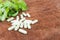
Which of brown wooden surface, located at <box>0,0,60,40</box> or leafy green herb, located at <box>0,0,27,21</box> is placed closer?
brown wooden surface, located at <box>0,0,60,40</box>

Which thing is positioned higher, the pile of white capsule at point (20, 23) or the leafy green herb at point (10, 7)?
the leafy green herb at point (10, 7)

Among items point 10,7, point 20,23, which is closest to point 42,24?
point 20,23

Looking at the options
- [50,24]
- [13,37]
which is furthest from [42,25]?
[13,37]

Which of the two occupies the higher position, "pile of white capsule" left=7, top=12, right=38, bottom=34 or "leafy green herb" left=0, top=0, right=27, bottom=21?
"leafy green herb" left=0, top=0, right=27, bottom=21

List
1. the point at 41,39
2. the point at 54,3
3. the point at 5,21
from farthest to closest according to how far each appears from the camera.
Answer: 1. the point at 54,3
2. the point at 5,21
3. the point at 41,39

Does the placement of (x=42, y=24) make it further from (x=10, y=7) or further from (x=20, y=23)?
(x=10, y=7)

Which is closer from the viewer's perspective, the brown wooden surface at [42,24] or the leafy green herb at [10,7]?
the brown wooden surface at [42,24]

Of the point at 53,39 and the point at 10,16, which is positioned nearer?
the point at 53,39

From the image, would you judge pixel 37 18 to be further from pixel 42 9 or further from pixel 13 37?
pixel 13 37
